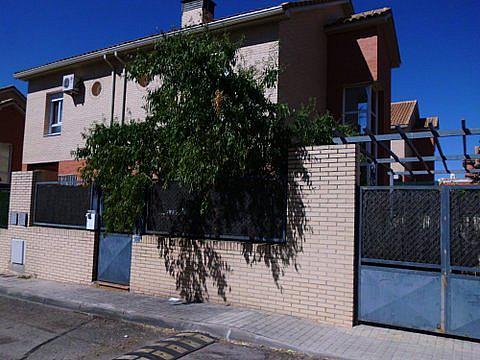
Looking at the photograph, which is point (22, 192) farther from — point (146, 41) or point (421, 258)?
point (421, 258)

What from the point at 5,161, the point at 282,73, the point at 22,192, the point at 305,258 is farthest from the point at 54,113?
the point at 305,258

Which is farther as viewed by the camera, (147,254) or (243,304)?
(147,254)

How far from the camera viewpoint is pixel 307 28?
480 inches

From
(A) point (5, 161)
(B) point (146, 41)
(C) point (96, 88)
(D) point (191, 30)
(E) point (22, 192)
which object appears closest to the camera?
(D) point (191, 30)

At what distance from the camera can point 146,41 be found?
1281 cm

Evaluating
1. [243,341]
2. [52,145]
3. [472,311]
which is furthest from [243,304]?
[52,145]

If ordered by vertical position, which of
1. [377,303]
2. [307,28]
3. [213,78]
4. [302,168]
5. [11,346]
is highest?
[307,28]

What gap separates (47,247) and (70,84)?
6.48 meters

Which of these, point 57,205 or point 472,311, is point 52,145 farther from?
point 472,311

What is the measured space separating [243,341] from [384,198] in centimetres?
283

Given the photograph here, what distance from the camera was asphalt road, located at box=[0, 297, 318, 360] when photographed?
5523 millimetres

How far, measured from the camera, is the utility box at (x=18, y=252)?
10.9 meters

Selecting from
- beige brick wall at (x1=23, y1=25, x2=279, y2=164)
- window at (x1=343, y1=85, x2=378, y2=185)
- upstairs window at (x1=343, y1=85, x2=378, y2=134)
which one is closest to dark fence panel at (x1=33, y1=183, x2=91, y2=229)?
beige brick wall at (x1=23, y1=25, x2=279, y2=164)

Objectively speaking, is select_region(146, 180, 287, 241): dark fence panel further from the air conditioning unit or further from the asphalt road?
the air conditioning unit
